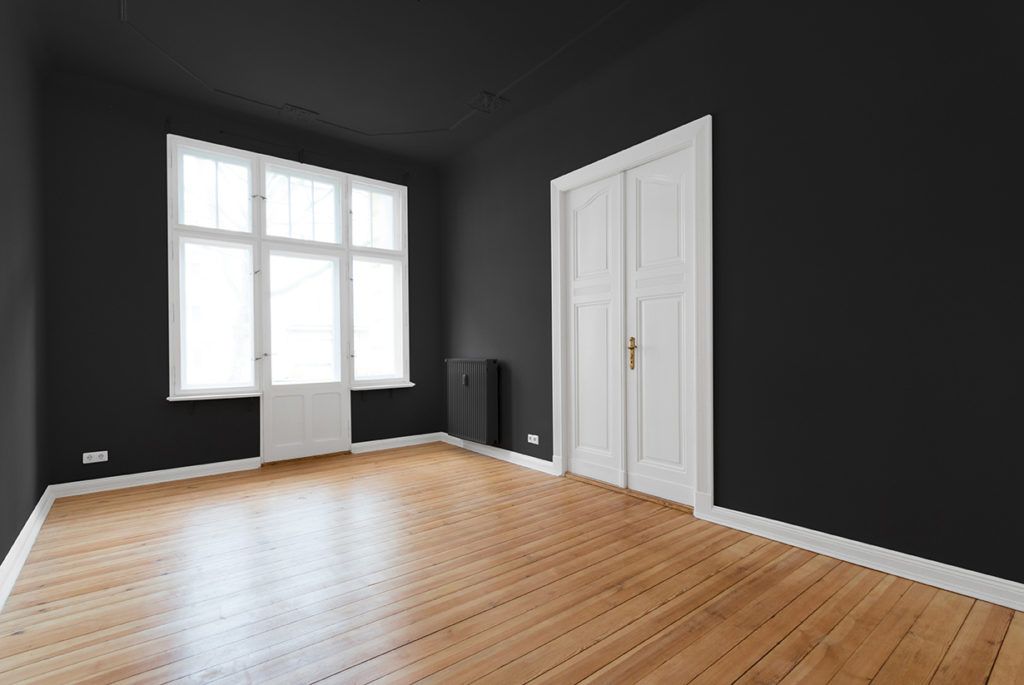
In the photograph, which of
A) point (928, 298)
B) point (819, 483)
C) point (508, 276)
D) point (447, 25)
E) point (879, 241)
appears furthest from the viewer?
point (508, 276)

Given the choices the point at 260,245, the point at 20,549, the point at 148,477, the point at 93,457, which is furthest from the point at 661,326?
the point at 93,457

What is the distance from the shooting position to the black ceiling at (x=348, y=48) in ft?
10.8

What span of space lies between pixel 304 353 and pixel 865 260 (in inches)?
190

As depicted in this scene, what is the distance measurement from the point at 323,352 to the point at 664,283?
3622 millimetres

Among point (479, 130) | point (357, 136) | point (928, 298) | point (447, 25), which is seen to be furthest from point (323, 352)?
point (928, 298)

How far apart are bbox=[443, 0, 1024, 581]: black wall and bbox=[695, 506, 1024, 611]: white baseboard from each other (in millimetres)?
47

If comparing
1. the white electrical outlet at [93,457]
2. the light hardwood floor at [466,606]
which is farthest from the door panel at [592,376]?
the white electrical outlet at [93,457]

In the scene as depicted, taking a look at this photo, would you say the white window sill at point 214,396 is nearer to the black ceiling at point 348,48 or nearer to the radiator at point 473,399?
the radiator at point 473,399

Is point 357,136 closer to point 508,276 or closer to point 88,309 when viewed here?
point 508,276

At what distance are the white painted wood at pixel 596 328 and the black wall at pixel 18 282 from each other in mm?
3688

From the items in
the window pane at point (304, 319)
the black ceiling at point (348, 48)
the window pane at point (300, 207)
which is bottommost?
the window pane at point (304, 319)

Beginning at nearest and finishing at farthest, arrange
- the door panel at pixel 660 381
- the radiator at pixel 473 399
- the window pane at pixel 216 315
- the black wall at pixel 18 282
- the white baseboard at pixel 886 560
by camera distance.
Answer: the white baseboard at pixel 886 560 → the black wall at pixel 18 282 → the door panel at pixel 660 381 → the window pane at pixel 216 315 → the radiator at pixel 473 399

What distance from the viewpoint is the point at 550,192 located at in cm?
464

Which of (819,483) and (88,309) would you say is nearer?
(819,483)
